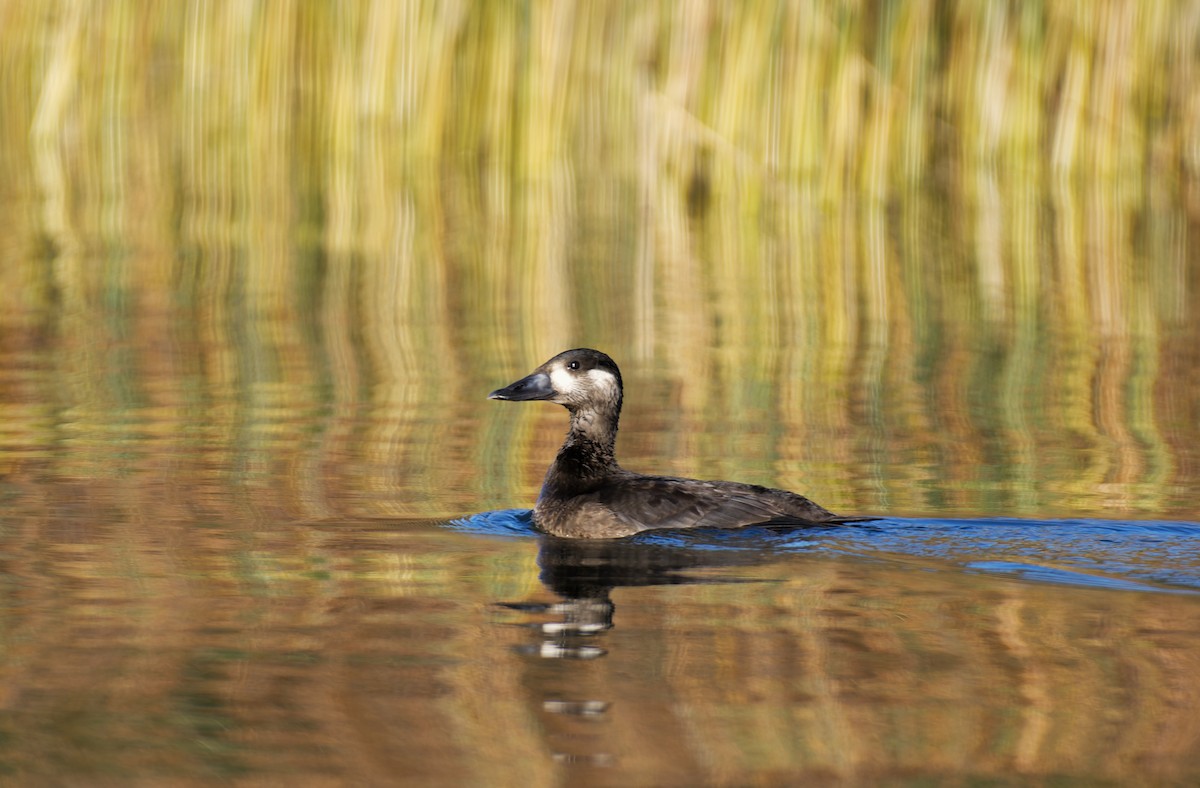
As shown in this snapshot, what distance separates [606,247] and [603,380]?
8871mm

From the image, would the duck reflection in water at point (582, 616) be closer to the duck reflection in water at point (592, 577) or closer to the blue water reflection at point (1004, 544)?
the duck reflection in water at point (592, 577)

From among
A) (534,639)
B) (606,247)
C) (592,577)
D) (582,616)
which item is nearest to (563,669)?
(534,639)

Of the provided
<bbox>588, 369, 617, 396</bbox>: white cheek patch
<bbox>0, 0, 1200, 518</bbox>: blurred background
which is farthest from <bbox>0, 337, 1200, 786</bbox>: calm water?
<bbox>588, 369, 617, 396</bbox>: white cheek patch

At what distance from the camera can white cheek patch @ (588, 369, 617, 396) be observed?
29.0 ft

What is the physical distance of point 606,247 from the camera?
17.6 m

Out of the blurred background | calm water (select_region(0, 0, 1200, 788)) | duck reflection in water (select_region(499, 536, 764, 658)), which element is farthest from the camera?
the blurred background

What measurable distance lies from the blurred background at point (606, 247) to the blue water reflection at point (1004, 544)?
13.2 inches

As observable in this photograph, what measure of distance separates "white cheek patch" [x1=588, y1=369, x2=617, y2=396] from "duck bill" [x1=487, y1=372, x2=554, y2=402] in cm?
19

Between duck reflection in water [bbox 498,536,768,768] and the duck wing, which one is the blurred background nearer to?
the duck wing

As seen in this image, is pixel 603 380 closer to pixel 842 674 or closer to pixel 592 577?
pixel 592 577

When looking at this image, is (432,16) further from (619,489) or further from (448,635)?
(448,635)

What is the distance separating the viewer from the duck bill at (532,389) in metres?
8.80

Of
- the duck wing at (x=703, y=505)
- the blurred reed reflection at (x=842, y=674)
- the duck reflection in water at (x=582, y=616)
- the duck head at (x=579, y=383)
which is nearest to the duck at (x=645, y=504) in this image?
the duck wing at (x=703, y=505)

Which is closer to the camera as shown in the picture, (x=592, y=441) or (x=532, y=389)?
(x=592, y=441)
